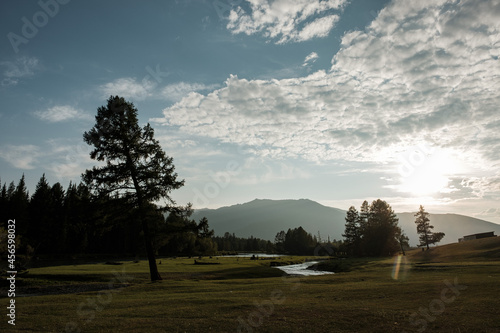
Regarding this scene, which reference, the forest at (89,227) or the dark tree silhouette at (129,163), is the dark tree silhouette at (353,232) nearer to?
the forest at (89,227)

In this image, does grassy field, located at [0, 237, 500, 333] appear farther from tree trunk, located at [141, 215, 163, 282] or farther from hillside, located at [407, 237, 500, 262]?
hillside, located at [407, 237, 500, 262]

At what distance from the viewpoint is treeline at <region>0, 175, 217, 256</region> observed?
28.4m

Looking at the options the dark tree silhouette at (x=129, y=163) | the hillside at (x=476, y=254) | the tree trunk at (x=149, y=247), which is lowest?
the hillside at (x=476, y=254)

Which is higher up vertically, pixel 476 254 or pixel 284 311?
pixel 284 311

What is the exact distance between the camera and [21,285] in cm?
2972

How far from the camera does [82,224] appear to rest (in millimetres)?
27922

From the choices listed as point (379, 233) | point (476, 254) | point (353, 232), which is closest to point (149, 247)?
point (476, 254)

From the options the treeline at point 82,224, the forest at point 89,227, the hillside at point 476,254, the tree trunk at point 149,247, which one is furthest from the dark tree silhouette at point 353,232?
the tree trunk at point 149,247

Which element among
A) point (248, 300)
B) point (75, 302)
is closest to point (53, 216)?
point (75, 302)

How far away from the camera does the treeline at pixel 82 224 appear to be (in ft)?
93.1

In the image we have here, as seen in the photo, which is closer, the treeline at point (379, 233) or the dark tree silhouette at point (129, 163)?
the dark tree silhouette at point (129, 163)

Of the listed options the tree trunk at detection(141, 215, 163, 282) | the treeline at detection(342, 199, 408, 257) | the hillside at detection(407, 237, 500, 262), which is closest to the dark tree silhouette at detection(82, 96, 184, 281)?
the tree trunk at detection(141, 215, 163, 282)

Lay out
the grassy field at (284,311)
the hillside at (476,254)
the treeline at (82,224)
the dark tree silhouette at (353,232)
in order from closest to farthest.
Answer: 1. the grassy field at (284,311)
2. the treeline at (82,224)
3. the hillside at (476,254)
4. the dark tree silhouette at (353,232)

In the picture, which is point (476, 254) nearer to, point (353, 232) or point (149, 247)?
point (353, 232)
